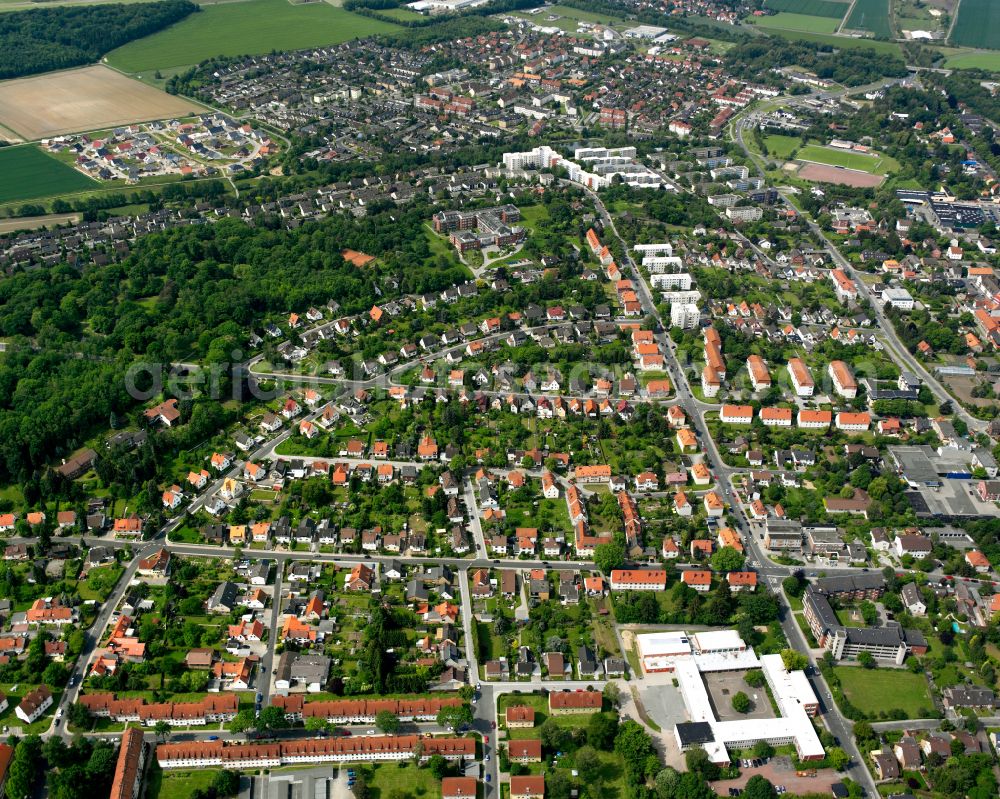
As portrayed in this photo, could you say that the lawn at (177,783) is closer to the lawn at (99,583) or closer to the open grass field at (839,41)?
the lawn at (99,583)

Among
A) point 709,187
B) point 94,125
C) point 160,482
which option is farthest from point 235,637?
point 94,125

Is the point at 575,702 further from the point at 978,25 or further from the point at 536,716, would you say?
the point at 978,25

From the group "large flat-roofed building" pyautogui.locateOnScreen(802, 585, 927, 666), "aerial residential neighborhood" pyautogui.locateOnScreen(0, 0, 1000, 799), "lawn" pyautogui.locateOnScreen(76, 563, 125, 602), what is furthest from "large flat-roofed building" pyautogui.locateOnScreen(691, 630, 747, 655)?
"lawn" pyautogui.locateOnScreen(76, 563, 125, 602)

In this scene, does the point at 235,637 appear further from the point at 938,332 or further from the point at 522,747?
the point at 938,332

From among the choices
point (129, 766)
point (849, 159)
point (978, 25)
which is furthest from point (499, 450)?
point (978, 25)

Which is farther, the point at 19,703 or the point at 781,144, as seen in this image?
the point at 781,144

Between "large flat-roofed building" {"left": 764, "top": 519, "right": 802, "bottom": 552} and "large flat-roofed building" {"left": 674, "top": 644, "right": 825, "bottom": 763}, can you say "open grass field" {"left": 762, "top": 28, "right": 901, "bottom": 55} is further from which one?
"large flat-roofed building" {"left": 674, "top": 644, "right": 825, "bottom": 763}
